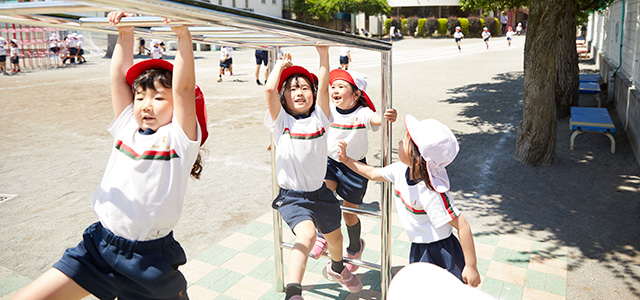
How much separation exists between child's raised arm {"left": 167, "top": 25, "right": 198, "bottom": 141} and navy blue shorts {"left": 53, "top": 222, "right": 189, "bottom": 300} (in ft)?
1.80

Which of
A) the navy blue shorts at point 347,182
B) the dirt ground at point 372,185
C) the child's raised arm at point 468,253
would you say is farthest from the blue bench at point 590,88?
the child's raised arm at point 468,253

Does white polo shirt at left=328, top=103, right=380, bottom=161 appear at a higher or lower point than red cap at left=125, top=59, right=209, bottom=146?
lower

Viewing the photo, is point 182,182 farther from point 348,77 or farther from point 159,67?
point 348,77

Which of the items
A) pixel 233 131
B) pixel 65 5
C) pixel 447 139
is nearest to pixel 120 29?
pixel 65 5

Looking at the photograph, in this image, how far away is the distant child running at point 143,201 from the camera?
2.18 m

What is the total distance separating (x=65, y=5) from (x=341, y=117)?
9.39 feet

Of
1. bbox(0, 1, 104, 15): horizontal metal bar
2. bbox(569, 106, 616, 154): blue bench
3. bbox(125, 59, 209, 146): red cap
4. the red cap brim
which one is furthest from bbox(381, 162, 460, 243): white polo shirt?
bbox(569, 106, 616, 154): blue bench

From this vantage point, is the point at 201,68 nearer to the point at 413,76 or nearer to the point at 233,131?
the point at 413,76

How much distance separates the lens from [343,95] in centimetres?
427

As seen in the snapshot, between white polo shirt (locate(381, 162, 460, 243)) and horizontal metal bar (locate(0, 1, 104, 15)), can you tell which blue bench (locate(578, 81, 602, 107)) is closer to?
white polo shirt (locate(381, 162, 460, 243))

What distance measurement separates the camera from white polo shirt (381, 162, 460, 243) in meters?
2.72

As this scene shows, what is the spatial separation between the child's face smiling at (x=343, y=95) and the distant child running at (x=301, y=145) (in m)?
0.80

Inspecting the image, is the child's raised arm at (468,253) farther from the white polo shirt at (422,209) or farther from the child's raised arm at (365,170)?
the child's raised arm at (365,170)

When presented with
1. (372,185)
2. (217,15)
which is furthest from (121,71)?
(372,185)
